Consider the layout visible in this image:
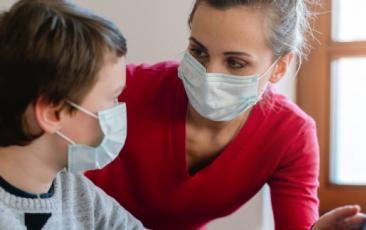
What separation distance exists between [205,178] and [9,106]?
19.6 inches

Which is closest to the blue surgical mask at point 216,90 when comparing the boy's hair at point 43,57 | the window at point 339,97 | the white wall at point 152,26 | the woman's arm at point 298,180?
the woman's arm at point 298,180

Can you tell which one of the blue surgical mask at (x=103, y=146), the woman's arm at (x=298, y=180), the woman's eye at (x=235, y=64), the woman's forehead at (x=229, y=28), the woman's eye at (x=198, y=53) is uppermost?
the woman's forehead at (x=229, y=28)

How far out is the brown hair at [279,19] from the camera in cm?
115

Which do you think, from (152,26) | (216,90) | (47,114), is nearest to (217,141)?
(216,90)

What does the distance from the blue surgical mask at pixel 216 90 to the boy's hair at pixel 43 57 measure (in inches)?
10.5

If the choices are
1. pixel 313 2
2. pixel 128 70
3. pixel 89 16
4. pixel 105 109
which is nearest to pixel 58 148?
pixel 105 109

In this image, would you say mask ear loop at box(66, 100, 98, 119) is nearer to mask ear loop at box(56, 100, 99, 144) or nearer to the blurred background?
mask ear loop at box(56, 100, 99, 144)

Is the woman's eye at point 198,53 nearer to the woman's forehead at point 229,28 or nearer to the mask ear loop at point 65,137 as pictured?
the woman's forehead at point 229,28

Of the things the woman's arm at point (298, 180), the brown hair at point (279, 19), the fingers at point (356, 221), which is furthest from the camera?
the woman's arm at point (298, 180)

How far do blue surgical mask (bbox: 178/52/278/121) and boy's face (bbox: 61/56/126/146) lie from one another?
22cm

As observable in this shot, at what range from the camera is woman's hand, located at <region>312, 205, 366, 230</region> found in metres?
1.05

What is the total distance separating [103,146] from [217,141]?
369mm

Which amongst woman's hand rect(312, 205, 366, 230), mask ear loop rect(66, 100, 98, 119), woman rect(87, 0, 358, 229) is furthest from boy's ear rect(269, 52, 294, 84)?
mask ear loop rect(66, 100, 98, 119)

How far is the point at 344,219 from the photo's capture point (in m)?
1.06
